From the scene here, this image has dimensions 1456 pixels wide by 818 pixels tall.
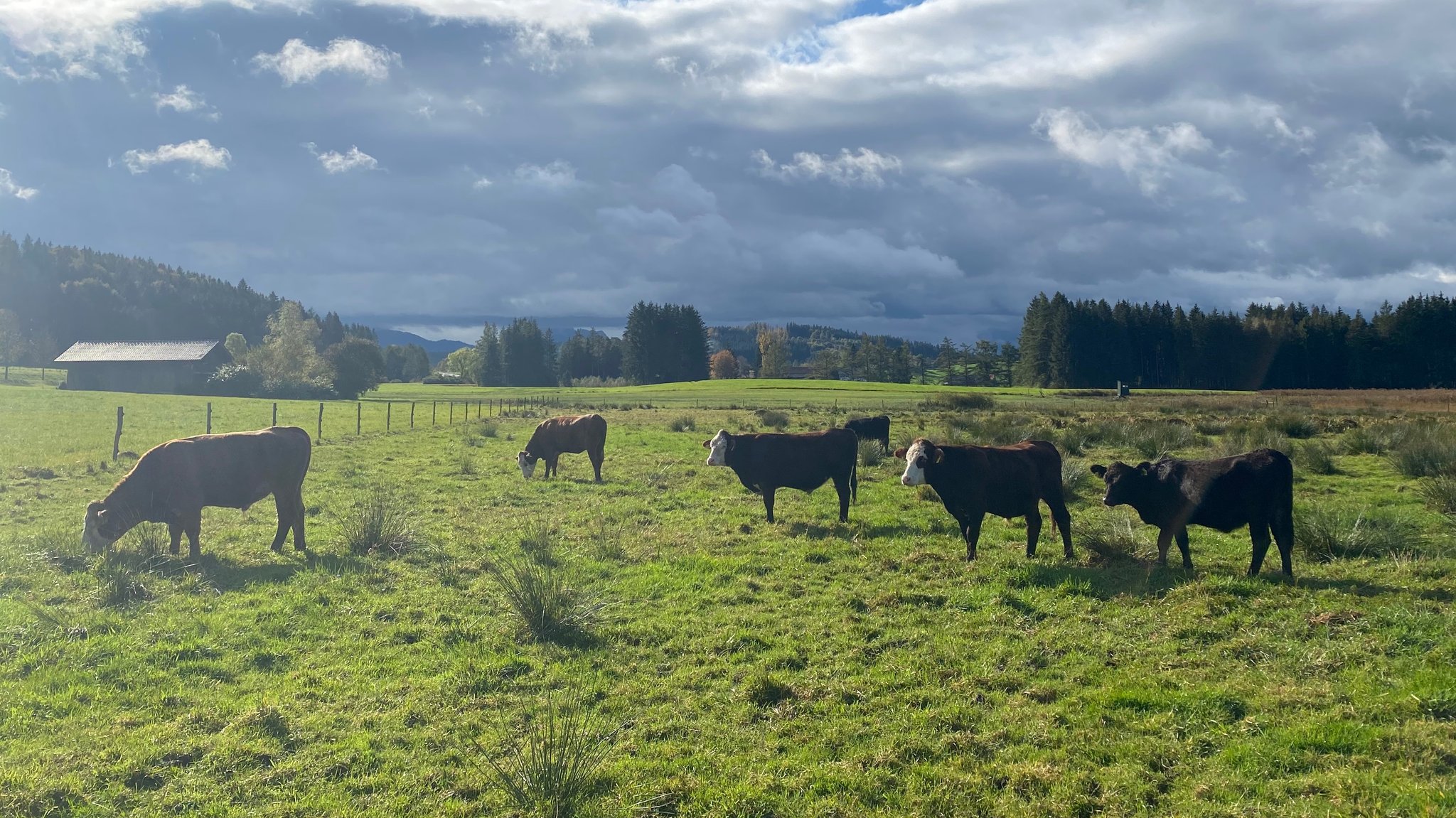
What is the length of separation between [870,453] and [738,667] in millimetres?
15379

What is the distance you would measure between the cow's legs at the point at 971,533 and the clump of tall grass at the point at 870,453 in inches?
408

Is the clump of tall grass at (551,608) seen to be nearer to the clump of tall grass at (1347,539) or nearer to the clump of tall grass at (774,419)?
the clump of tall grass at (1347,539)

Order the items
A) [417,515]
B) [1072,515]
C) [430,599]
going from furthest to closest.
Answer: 1. [417,515]
2. [1072,515]
3. [430,599]

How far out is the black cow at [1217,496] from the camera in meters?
9.64

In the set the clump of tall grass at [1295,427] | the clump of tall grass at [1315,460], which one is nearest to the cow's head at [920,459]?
the clump of tall grass at [1315,460]

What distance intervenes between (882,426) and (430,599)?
18.1 metres

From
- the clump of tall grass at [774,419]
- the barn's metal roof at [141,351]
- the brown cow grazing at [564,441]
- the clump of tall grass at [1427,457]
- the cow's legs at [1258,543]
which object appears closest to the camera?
the cow's legs at [1258,543]

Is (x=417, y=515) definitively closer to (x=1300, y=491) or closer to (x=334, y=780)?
(x=334, y=780)

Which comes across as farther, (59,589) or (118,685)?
(59,589)

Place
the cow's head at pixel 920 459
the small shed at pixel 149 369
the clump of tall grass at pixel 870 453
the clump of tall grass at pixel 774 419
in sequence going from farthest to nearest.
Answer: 1. the small shed at pixel 149 369
2. the clump of tall grass at pixel 774 419
3. the clump of tall grass at pixel 870 453
4. the cow's head at pixel 920 459

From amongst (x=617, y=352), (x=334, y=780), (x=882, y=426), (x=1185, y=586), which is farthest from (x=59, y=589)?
(x=617, y=352)

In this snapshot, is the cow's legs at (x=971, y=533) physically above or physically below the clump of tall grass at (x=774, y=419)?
below

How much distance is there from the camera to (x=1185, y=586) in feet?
29.9

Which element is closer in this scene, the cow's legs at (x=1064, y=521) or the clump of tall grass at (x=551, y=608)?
the clump of tall grass at (x=551, y=608)
